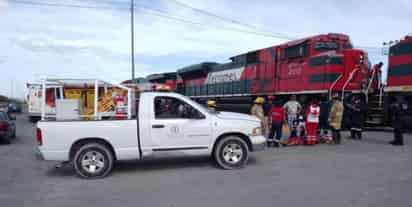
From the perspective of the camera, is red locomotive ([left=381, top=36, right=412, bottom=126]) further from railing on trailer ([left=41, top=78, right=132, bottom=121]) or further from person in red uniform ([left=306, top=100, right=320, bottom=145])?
railing on trailer ([left=41, top=78, right=132, bottom=121])

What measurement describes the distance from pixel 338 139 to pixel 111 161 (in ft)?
25.1

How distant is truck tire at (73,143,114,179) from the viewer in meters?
6.36

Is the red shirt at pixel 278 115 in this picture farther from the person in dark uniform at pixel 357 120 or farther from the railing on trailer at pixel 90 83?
the railing on trailer at pixel 90 83

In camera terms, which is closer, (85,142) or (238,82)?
(85,142)

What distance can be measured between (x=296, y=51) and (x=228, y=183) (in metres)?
10.8

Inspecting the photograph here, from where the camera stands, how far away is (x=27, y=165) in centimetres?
780

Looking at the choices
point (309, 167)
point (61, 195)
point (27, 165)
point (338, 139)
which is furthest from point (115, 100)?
point (338, 139)

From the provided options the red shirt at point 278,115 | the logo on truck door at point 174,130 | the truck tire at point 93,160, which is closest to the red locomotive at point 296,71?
the red shirt at point 278,115

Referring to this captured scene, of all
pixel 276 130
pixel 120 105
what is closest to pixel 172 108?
pixel 120 105

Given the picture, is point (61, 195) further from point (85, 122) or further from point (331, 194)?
point (331, 194)

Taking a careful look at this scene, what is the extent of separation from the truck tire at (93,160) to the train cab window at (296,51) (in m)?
11.0

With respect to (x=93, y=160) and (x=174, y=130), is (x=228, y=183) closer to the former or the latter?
(x=174, y=130)

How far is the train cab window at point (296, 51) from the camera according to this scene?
1441 centimetres

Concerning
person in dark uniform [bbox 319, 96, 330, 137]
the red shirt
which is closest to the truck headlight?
the red shirt
